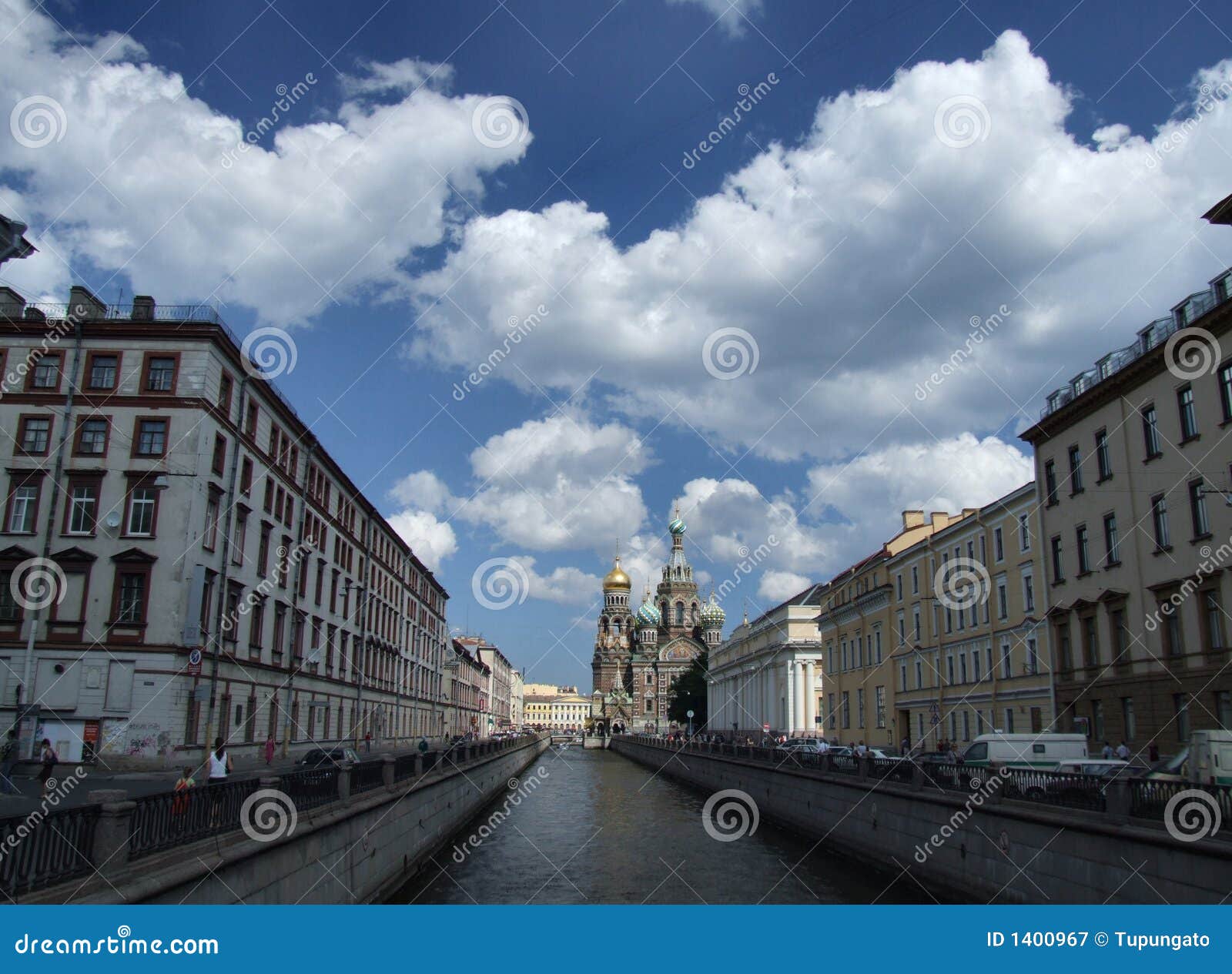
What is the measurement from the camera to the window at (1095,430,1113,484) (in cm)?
3324

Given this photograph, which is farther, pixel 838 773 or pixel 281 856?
pixel 838 773

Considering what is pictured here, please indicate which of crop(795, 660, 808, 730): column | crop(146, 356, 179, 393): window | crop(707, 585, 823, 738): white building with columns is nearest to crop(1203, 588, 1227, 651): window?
crop(146, 356, 179, 393): window

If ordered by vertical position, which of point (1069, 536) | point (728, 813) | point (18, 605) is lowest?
point (728, 813)

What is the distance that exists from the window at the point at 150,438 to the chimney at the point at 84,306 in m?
4.14

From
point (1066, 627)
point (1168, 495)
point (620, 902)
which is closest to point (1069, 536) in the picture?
point (1066, 627)

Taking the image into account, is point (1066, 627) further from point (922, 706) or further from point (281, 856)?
point (281, 856)

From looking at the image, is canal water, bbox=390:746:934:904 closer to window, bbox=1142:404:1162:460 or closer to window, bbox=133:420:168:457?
window, bbox=133:420:168:457

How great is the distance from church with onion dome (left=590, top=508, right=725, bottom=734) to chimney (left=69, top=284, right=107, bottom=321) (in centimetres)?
13280

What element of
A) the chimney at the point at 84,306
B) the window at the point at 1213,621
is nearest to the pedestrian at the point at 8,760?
the chimney at the point at 84,306

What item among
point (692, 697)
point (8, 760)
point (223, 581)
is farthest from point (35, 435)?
point (692, 697)

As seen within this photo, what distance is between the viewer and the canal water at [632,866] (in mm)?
21406

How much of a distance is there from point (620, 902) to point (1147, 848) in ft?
35.7

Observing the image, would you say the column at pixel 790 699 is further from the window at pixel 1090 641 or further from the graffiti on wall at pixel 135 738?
the graffiti on wall at pixel 135 738

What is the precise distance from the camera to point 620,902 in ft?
68.1
